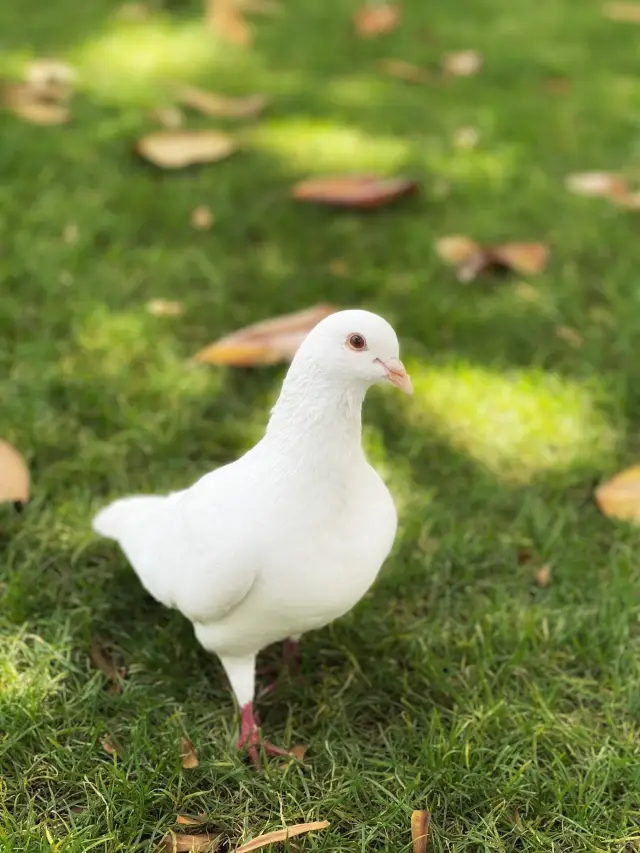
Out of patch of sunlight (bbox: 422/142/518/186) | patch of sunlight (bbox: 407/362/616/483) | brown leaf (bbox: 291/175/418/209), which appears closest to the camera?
patch of sunlight (bbox: 407/362/616/483)

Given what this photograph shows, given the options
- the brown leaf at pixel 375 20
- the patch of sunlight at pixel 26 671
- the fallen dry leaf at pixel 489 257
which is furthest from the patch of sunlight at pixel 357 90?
the patch of sunlight at pixel 26 671

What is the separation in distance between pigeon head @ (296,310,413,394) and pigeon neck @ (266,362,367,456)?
0.07 ft

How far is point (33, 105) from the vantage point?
3.95 m

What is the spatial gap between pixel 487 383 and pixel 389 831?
1472 millimetres

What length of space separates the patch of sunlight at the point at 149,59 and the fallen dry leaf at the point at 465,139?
3.39 feet

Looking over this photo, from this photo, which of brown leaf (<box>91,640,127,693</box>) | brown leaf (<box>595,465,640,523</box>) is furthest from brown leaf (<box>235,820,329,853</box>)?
brown leaf (<box>595,465,640,523</box>)

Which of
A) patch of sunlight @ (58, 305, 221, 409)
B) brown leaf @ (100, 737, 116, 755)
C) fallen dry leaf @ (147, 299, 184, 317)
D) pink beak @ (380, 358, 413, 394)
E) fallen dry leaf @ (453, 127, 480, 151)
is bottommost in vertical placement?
brown leaf @ (100, 737, 116, 755)

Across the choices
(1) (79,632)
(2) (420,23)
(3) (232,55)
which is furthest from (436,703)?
(2) (420,23)

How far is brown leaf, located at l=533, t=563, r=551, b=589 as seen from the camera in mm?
2332

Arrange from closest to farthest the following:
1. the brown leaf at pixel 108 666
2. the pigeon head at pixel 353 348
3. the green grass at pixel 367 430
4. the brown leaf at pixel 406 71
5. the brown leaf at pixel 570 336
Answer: the pigeon head at pixel 353 348, the green grass at pixel 367 430, the brown leaf at pixel 108 666, the brown leaf at pixel 570 336, the brown leaf at pixel 406 71

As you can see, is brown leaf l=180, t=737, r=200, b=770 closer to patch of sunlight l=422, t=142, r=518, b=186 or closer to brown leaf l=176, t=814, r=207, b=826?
brown leaf l=176, t=814, r=207, b=826

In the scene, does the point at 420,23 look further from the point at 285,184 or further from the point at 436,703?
the point at 436,703

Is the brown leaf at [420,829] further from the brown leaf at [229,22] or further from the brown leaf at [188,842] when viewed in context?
the brown leaf at [229,22]

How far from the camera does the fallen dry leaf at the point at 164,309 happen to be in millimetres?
3070
